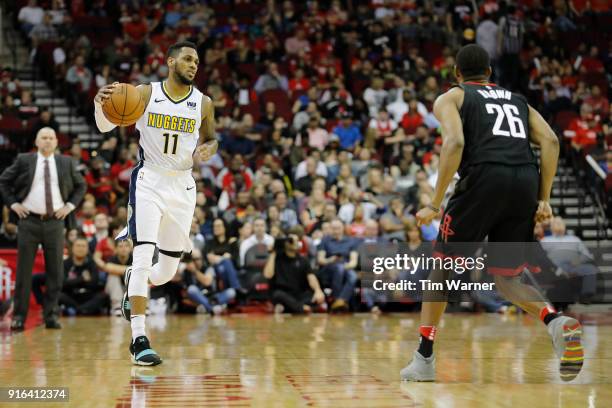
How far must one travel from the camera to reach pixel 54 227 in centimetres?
916

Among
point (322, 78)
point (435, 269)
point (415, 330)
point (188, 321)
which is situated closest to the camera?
Result: point (435, 269)

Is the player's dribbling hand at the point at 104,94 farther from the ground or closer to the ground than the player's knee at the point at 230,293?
farther from the ground

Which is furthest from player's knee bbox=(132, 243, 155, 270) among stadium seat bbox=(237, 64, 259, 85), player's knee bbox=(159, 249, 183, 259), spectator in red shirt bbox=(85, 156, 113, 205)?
stadium seat bbox=(237, 64, 259, 85)

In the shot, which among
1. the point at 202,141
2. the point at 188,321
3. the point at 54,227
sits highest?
the point at 202,141

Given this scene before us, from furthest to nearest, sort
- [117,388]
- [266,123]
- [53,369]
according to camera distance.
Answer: [266,123]
[53,369]
[117,388]

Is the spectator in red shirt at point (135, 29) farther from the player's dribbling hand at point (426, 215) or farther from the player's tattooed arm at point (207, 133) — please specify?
the player's dribbling hand at point (426, 215)

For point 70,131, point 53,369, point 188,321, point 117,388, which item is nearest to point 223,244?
point 188,321

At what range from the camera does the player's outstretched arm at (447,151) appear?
16.6 feet

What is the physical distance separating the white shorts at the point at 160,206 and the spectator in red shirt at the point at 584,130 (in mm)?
10339

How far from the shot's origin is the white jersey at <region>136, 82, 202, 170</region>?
20.8ft

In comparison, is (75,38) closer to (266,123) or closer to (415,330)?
(266,123)

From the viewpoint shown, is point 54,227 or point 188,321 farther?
point 188,321

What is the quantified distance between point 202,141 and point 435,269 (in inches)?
89.7

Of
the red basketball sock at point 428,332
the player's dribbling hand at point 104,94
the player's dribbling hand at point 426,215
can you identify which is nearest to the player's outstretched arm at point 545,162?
the player's dribbling hand at point 426,215
